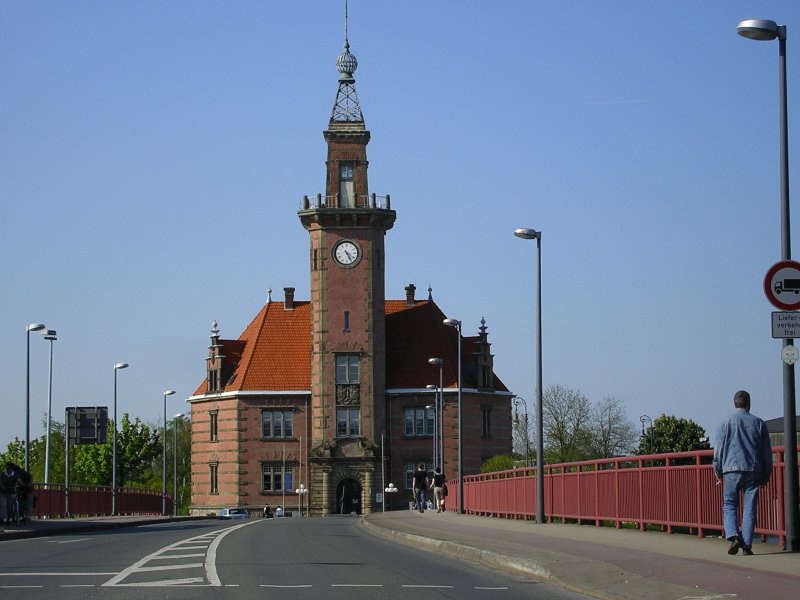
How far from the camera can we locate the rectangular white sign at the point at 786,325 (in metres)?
17.3

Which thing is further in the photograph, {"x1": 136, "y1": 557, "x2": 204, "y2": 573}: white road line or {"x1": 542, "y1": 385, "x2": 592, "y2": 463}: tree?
{"x1": 542, "y1": 385, "x2": 592, "y2": 463}: tree

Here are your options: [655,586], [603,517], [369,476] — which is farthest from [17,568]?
[369,476]

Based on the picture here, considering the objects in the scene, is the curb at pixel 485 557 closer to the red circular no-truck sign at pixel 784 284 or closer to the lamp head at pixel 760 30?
the red circular no-truck sign at pixel 784 284

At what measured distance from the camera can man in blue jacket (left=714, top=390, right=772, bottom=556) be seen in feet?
55.1

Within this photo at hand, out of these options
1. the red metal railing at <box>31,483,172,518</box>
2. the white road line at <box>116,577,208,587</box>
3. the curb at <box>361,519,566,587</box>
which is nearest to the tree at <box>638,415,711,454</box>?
the red metal railing at <box>31,483,172,518</box>

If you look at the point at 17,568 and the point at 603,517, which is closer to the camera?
the point at 17,568

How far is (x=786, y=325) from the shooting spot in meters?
17.4

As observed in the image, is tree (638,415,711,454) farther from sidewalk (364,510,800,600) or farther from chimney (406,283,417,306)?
sidewalk (364,510,800,600)

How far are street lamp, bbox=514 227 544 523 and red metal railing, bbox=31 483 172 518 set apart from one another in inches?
653

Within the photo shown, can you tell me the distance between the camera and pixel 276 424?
9844 centimetres

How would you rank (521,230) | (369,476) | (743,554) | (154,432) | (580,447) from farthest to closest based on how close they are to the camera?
(154,432)
(580,447)
(369,476)
(521,230)
(743,554)

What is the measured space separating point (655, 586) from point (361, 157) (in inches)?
3405

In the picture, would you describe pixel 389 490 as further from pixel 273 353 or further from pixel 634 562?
pixel 634 562

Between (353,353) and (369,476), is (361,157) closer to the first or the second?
(353,353)
